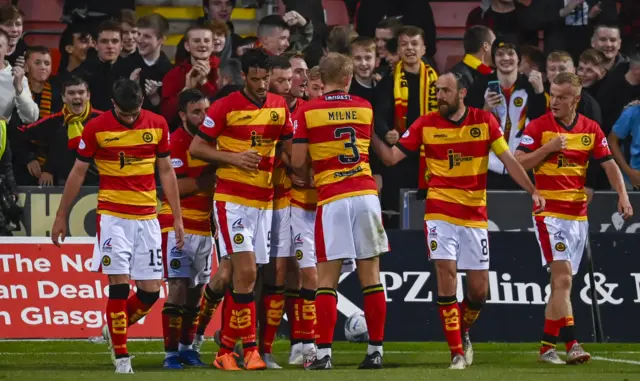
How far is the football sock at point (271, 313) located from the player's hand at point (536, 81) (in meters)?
4.72

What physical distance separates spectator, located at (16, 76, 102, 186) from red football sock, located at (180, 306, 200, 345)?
344 cm

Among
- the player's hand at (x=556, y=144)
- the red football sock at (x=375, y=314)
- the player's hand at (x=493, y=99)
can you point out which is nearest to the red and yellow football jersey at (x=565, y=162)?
the player's hand at (x=556, y=144)

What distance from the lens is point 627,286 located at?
1338 centimetres

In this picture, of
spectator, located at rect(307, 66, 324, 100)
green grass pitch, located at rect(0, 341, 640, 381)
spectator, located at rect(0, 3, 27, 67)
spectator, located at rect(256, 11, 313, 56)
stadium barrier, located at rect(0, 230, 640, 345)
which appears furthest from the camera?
spectator, located at rect(0, 3, 27, 67)

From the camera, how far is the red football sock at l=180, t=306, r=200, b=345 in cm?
1102

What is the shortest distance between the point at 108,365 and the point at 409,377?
9.53ft

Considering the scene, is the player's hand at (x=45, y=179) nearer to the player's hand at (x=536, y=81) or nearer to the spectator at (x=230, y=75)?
the spectator at (x=230, y=75)

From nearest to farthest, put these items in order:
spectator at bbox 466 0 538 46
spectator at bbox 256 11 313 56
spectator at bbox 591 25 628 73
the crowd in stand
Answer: the crowd in stand, spectator at bbox 256 11 313 56, spectator at bbox 591 25 628 73, spectator at bbox 466 0 538 46

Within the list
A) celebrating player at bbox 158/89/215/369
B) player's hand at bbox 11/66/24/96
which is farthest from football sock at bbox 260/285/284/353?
player's hand at bbox 11/66/24/96

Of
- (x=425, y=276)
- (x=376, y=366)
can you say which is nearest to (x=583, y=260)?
(x=425, y=276)

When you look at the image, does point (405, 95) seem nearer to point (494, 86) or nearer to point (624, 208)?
point (494, 86)

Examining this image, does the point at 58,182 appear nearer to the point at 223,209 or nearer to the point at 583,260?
the point at 223,209

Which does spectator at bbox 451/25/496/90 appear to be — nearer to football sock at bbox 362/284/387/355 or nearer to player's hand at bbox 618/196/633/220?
player's hand at bbox 618/196/633/220

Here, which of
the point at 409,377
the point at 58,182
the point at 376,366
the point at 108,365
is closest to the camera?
the point at 409,377
